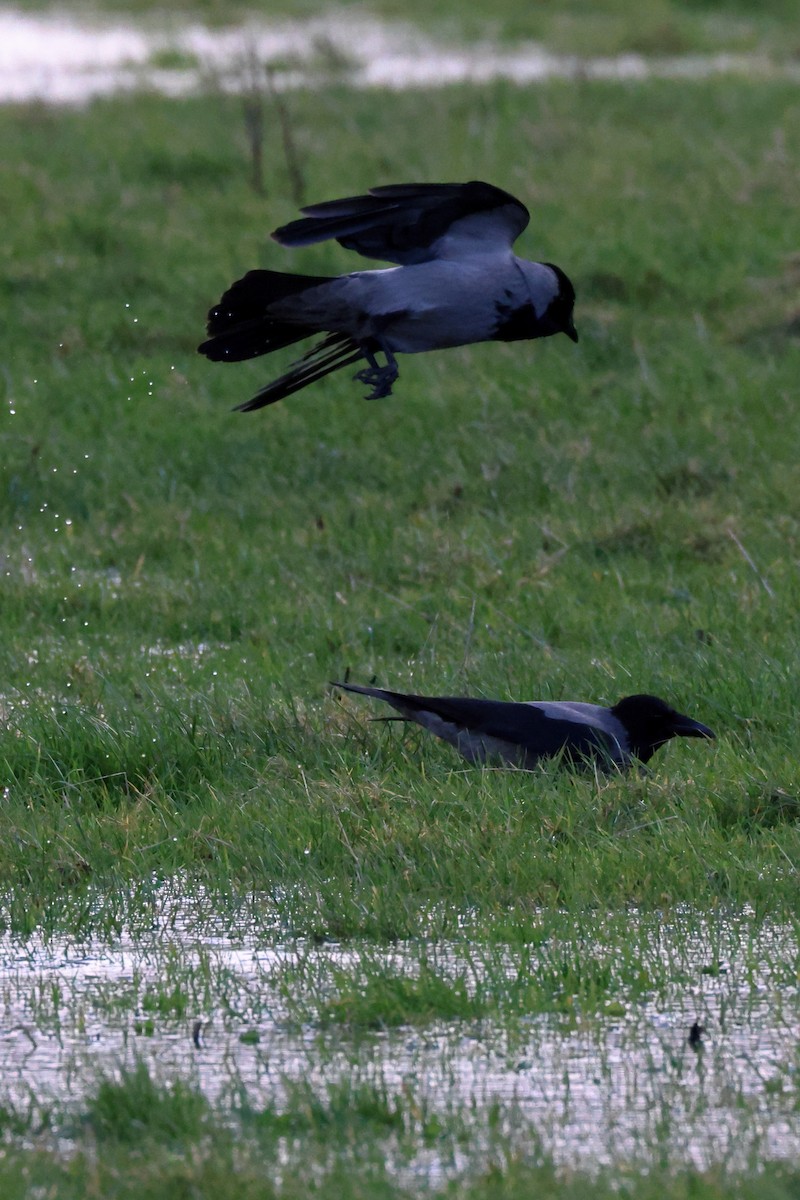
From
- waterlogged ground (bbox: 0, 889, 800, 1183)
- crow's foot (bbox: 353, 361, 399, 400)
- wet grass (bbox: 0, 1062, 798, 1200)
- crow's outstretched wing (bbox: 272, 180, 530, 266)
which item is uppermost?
crow's outstretched wing (bbox: 272, 180, 530, 266)

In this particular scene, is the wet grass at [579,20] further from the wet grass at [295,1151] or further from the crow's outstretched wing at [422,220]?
the wet grass at [295,1151]

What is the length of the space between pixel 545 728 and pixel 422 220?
141 cm

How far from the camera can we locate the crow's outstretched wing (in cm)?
519

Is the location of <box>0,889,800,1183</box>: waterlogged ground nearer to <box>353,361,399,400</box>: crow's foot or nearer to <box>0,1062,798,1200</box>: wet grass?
<box>0,1062,798,1200</box>: wet grass

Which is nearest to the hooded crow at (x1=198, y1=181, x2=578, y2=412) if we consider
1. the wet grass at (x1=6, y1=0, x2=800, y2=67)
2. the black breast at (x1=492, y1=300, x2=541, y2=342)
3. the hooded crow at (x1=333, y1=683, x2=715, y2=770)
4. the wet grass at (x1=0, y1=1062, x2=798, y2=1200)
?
the black breast at (x1=492, y1=300, x2=541, y2=342)

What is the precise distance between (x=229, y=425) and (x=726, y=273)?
3.18m

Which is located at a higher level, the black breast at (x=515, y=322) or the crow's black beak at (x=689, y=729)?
the black breast at (x=515, y=322)

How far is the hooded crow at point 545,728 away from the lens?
5.45 meters

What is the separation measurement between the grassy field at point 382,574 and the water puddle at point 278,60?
2061mm

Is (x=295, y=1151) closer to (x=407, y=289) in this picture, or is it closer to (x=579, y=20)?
(x=407, y=289)

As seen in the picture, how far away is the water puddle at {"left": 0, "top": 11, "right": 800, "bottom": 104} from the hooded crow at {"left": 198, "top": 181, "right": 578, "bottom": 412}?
813 centimetres

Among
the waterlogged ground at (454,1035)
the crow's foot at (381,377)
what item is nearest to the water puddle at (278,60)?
the crow's foot at (381,377)

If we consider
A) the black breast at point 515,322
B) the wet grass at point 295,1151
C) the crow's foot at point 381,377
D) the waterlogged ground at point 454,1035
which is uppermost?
the black breast at point 515,322

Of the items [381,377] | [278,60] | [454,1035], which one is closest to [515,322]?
[381,377]
